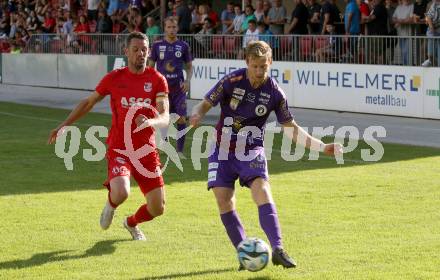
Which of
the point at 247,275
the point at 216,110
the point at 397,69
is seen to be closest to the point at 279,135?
the point at 397,69

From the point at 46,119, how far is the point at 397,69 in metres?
7.82

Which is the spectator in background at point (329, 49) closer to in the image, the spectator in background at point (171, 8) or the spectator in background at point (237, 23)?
the spectator in background at point (237, 23)

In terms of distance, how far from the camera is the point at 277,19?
2617 cm

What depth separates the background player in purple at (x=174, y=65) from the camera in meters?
16.5

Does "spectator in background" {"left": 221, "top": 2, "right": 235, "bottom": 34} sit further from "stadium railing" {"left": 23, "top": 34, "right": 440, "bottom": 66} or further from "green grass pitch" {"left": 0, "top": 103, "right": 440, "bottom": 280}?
"green grass pitch" {"left": 0, "top": 103, "right": 440, "bottom": 280}

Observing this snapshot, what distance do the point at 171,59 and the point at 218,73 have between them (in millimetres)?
10253

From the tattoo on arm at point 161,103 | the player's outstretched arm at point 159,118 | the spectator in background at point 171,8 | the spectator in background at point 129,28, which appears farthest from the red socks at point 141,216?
the spectator in background at point 129,28

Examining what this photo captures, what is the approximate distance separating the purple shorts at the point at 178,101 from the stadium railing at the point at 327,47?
7.04 m

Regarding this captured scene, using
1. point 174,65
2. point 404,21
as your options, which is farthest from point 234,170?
point 404,21

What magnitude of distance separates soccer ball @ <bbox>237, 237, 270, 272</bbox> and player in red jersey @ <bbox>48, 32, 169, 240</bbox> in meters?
1.71

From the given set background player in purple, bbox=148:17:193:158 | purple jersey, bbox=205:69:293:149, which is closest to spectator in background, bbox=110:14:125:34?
background player in purple, bbox=148:17:193:158

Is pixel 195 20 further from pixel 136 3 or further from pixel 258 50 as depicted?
pixel 258 50

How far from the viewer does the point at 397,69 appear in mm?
22141

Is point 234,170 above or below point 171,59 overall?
below
